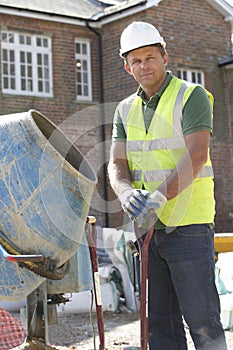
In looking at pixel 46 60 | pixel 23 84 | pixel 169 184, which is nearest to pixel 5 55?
pixel 23 84

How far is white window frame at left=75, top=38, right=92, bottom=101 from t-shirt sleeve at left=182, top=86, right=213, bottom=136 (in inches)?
568

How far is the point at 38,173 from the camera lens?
3561mm

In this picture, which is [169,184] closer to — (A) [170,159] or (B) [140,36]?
(A) [170,159]

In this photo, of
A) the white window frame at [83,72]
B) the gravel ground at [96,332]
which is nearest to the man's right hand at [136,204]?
the gravel ground at [96,332]

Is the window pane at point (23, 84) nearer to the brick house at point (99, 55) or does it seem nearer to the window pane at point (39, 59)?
the brick house at point (99, 55)

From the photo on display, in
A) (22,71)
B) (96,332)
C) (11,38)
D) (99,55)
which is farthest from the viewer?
(99,55)

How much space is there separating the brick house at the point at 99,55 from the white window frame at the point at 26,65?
0.02m

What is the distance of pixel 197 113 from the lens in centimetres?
357

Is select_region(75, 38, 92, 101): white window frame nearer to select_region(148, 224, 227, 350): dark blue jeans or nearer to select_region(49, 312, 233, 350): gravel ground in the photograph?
select_region(49, 312, 233, 350): gravel ground

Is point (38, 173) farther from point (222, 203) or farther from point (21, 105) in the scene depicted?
point (222, 203)

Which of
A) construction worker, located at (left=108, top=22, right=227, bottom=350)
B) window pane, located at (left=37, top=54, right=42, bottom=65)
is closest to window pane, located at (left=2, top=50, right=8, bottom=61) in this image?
window pane, located at (left=37, top=54, right=42, bottom=65)

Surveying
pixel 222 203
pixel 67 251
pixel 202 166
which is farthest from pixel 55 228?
Result: pixel 222 203

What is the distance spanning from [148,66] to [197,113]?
0.40 metres

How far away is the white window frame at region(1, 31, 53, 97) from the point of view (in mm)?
16859
